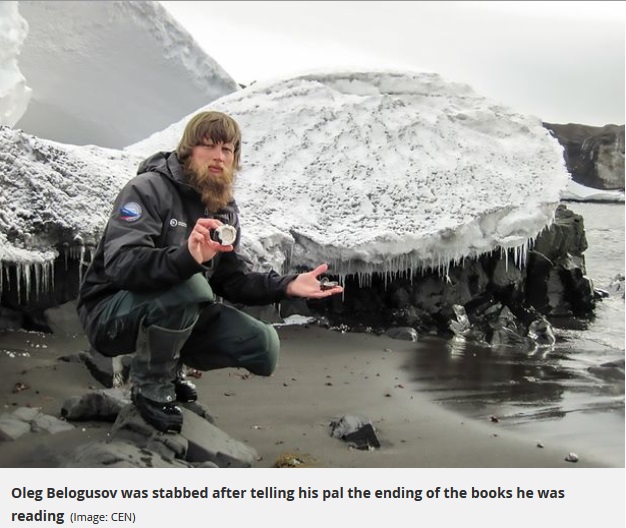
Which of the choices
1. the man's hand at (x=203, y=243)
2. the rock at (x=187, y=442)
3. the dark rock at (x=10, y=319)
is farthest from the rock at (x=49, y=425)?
the dark rock at (x=10, y=319)

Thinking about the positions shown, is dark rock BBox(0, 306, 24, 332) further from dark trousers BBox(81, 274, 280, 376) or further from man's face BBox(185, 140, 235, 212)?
man's face BBox(185, 140, 235, 212)

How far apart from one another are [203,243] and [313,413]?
60.1 inches

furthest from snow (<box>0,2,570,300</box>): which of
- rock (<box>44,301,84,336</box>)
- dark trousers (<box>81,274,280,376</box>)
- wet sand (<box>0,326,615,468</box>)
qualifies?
dark trousers (<box>81,274,280,376</box>)

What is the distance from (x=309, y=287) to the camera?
2.78 m

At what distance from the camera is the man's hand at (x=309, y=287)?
276 centimetres

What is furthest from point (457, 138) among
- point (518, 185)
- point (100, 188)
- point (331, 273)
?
point (100, 188)

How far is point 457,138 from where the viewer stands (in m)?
7.06

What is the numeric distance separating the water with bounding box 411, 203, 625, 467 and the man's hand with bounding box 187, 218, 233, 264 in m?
1.95

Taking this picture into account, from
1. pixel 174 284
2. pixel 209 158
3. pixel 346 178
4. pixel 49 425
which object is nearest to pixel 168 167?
pixel 209 158

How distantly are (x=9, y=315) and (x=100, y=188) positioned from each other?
1.15m

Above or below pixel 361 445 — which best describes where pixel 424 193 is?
above

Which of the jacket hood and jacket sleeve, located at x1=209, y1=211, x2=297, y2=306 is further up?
the jacket hood

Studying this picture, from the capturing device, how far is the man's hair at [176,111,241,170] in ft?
9.23
